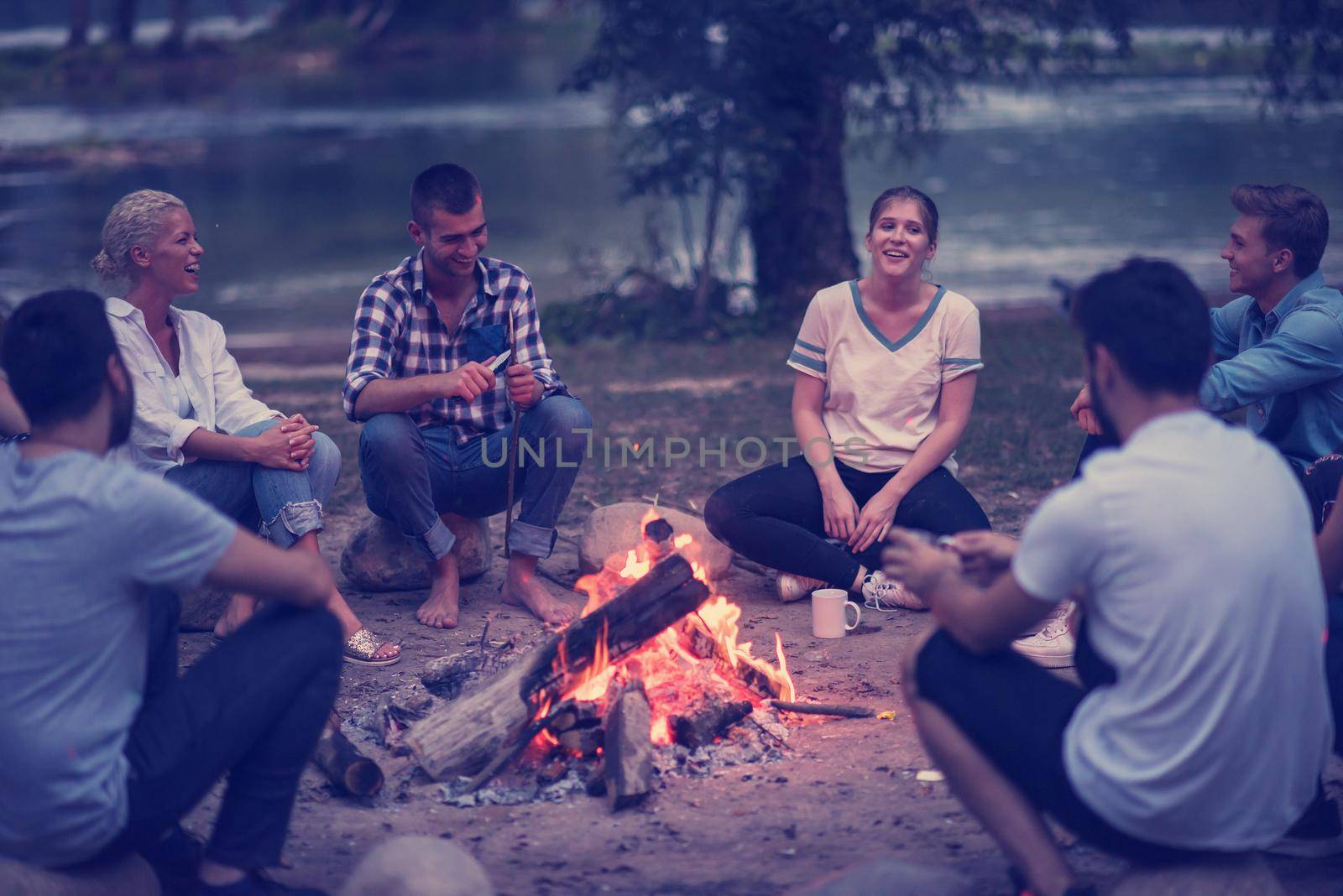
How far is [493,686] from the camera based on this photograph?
148 inches

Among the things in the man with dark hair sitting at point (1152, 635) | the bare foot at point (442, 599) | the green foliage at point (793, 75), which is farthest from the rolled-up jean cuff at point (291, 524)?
the green foliage at point (793, 75)

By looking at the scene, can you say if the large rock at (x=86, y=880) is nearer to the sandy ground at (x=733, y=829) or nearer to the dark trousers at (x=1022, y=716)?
the sandy ground at (x=733, y=829)

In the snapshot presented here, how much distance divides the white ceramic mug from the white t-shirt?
2.11 meters

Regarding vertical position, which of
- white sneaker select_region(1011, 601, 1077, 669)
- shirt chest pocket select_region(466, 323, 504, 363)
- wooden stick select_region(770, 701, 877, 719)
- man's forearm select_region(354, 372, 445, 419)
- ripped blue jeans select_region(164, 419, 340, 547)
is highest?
shirt chest pocket select_region(466, 323, 504, 363)

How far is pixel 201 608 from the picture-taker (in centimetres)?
481

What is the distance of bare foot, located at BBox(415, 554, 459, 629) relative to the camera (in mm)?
4809

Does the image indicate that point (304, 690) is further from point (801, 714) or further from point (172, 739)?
Answer: point (801, 714)

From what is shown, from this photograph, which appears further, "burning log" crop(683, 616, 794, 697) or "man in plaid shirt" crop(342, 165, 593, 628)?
"man in plaid shirt" crop(342, 165, 593, 628)

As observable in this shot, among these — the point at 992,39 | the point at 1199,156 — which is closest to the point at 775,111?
the point at 992,39

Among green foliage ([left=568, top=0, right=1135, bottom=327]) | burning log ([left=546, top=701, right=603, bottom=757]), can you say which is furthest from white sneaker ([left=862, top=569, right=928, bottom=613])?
green foliage ([left=568, top=0, right=1135, bottom=327])

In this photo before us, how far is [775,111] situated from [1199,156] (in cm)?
1205

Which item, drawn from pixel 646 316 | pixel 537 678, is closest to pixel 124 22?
pixel 646 316

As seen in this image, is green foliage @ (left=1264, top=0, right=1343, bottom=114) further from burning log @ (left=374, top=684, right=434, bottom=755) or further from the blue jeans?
burning log @ (left=374, top=684, right=434, bottom=755)

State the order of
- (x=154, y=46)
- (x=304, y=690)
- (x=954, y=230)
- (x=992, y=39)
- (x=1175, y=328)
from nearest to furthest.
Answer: (x=1175, y=328)
(x=304, y=690)
(x=992, y=39)
(x=954, y=230)
(x=154, y=46)
